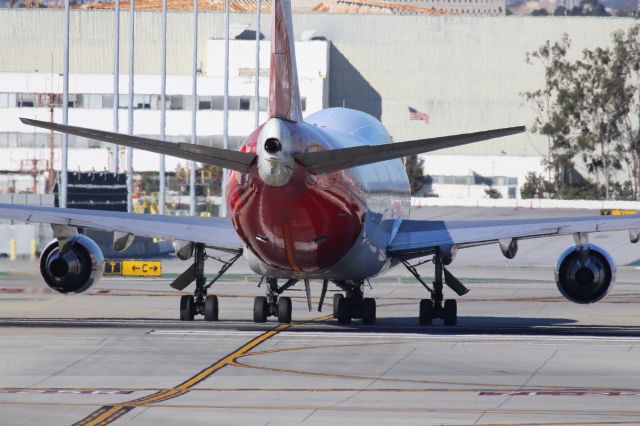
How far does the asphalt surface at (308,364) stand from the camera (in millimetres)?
24500

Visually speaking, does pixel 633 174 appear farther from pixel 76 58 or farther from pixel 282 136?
pixel 282 136

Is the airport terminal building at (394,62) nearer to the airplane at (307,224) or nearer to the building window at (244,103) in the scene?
the building window at (244,103)

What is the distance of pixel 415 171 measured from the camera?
154250 mm

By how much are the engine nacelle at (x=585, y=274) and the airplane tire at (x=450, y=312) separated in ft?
11.0

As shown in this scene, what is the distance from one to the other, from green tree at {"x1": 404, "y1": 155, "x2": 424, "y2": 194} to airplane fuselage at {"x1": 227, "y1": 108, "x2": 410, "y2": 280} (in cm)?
11299

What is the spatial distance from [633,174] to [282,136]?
131295 millimetres

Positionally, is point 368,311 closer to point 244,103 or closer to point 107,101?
point 244,103

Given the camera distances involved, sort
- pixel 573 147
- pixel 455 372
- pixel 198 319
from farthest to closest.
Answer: pixel 573 147 → pixel 198 319 → pixel 455 372

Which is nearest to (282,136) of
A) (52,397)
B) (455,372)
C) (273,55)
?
(273,55)

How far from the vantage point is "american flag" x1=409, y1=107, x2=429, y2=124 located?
5832 inches

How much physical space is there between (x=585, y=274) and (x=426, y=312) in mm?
4891

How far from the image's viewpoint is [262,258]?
35188 millimetres

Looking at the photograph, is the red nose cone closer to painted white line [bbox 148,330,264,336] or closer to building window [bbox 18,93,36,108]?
painted white line [bbox 148,330,264,336]

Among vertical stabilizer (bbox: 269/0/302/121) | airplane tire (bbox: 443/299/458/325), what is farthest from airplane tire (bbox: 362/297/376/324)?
vertical stabilizer (bbox: 269/0/302/121)
